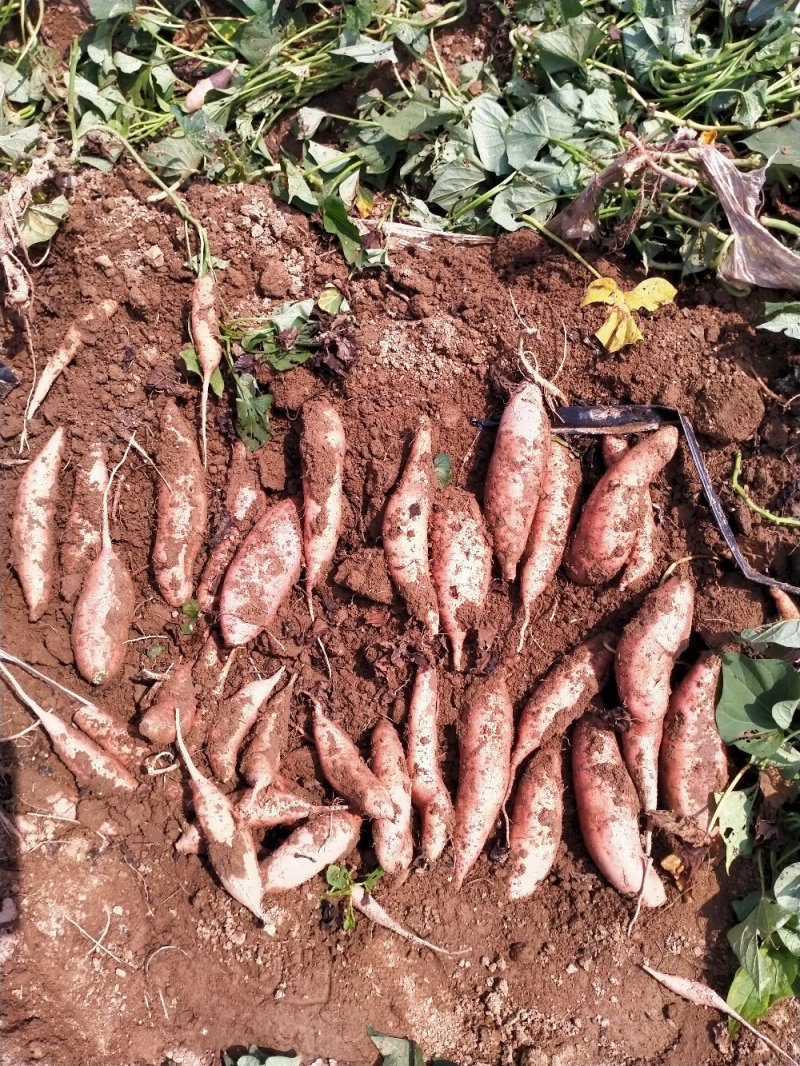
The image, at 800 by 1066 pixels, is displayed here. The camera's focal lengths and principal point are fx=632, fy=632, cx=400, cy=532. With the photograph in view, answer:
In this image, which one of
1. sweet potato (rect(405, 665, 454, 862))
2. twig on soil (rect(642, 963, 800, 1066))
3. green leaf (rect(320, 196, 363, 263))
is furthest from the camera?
green leaf (rect(320, 196, 363, 263))

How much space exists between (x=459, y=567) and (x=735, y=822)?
1.63 meters

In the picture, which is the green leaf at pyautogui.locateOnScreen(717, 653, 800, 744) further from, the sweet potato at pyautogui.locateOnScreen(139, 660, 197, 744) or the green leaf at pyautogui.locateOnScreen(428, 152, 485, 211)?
the green leaf at pyautogui.locateOnScreen(428, 152, 485, 211)

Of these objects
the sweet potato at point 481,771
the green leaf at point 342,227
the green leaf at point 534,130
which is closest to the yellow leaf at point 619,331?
the green leaf at point 534,130

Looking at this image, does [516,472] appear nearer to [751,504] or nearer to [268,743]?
[751,504]

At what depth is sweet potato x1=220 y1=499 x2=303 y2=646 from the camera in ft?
9.60

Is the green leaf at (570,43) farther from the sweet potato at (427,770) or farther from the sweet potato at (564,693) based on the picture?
the sweet potato at (427,770)

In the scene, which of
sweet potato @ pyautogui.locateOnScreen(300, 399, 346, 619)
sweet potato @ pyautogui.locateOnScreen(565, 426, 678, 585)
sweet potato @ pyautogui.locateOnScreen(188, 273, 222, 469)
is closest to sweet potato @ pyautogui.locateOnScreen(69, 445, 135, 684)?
sweet potato @ pyautogui.locateOnScreen(188, 273, 222, 469)

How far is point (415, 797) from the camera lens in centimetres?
289

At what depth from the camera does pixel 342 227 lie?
2.97 metres

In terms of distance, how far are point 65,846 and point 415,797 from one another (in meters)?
1.54

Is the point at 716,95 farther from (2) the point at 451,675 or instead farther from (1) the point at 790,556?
(2) the point at 451,675

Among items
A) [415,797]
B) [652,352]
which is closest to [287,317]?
[652,352]

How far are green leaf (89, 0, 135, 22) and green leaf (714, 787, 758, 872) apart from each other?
465 cm

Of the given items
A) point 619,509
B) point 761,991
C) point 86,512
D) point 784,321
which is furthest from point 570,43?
point 761,991
